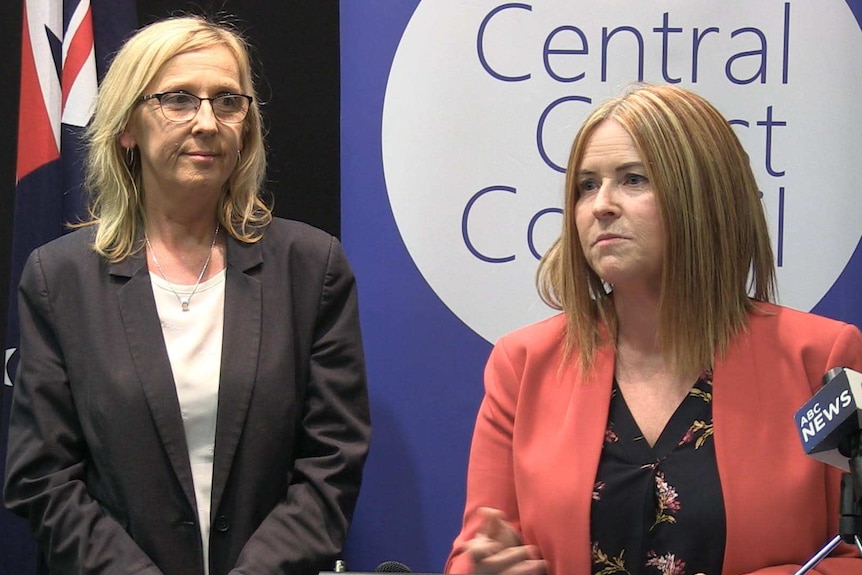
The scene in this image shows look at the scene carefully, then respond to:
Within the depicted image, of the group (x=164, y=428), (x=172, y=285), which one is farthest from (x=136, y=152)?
(x=164, y=428)

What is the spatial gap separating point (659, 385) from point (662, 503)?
25 centimetres

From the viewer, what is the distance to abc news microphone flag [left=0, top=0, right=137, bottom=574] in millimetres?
2943

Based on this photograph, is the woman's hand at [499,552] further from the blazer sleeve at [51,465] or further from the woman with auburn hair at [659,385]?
the blazer sleeve at [51,465]

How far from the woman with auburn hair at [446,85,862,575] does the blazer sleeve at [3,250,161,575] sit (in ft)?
2.71

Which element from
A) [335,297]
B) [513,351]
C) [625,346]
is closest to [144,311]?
[335,297]

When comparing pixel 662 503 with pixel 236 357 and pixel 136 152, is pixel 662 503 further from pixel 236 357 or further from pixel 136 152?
pixel 136 152

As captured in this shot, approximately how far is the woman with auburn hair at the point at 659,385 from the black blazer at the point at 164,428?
508 mm

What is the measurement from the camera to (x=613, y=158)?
2125mm

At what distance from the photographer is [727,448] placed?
199 centimetres

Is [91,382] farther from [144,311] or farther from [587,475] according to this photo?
[587,475]

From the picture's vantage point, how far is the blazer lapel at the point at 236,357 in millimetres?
2498

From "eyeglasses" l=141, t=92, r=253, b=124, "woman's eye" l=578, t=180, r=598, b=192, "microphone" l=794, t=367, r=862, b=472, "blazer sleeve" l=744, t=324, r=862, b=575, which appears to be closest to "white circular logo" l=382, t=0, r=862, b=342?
"eyeglasses" l=141, t=92, r=253, b=124

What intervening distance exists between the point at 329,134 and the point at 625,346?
3.81 ft

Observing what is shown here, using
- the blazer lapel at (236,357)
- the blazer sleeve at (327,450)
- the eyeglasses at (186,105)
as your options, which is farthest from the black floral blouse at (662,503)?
the eyeglasses at (186,105)
